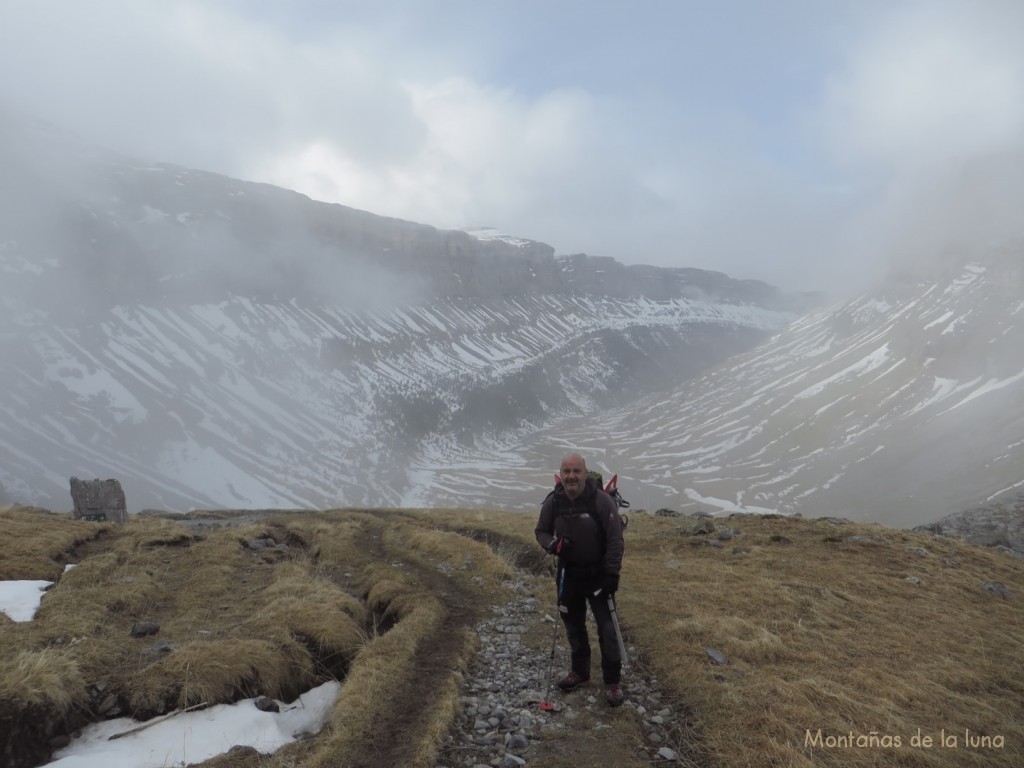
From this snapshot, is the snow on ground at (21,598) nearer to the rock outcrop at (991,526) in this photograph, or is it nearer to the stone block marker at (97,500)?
the stone block marker at (97,500)

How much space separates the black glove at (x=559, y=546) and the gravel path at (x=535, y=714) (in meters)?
2.38

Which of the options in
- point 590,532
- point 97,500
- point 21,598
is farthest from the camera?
point 97,500

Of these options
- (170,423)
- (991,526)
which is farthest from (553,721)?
(170,423)

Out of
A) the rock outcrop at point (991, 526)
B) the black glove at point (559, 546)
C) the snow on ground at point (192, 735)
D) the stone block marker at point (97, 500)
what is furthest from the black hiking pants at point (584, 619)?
the stone block marker at point (97, 500)

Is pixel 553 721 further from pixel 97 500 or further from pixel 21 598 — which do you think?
pixel 97 500

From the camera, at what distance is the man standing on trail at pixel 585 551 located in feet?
30.8

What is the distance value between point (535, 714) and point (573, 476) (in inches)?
151

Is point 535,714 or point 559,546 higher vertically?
point 559,546

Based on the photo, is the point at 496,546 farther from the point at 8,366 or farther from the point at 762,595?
the point at 8,366

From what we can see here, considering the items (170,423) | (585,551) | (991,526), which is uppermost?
(170,423)

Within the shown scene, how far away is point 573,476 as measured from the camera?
9438mm

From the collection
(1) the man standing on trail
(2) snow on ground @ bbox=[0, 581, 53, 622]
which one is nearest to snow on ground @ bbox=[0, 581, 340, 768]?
(1) the man standing on trail

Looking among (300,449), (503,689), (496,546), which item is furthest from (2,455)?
(503,689)

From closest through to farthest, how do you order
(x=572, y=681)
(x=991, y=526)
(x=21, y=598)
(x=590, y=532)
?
(x=590, y=532) < (x=572, y=681) < (x=21, y=598) < (x=991, y=526)
